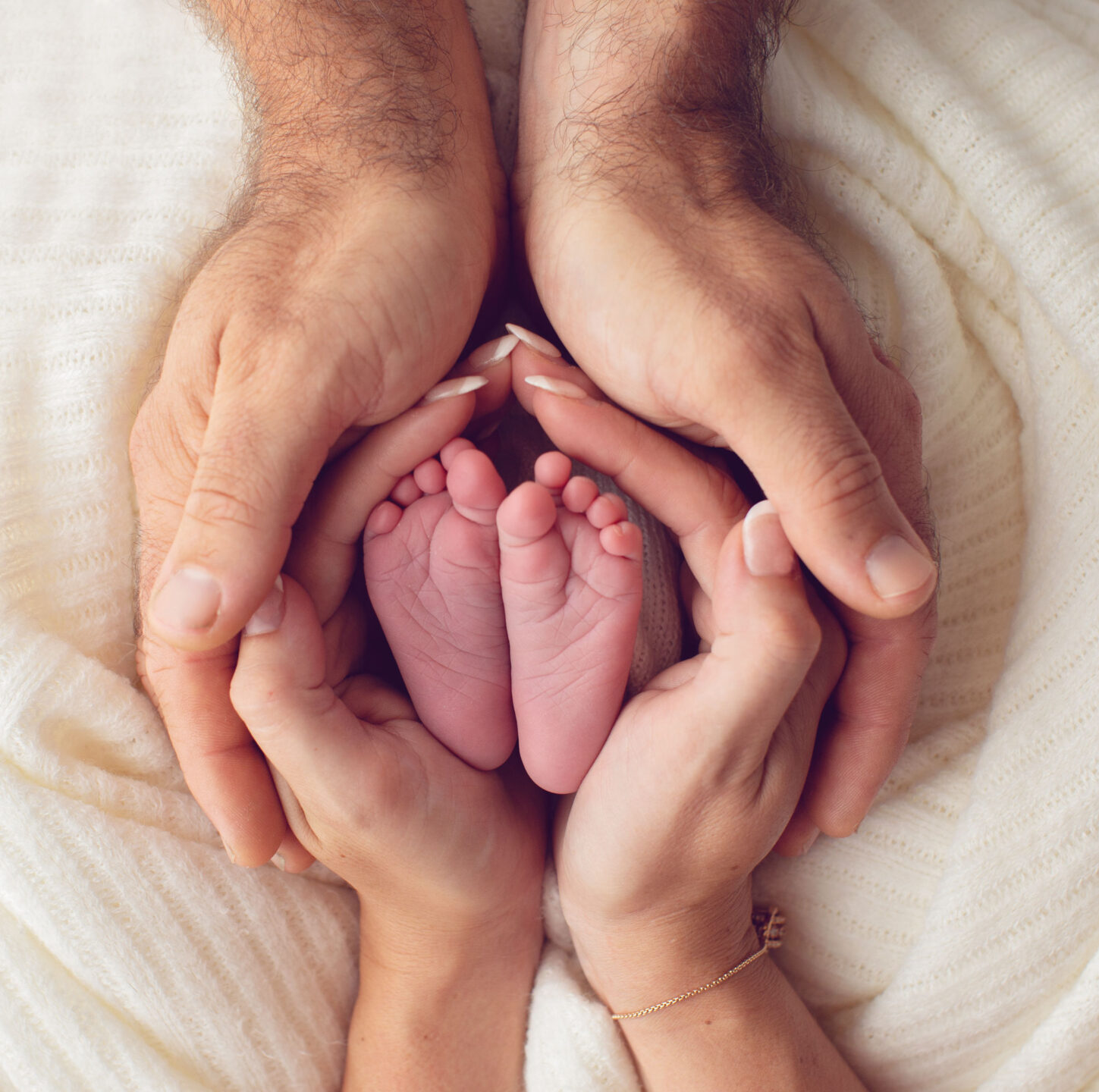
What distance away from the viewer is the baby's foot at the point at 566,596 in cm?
68

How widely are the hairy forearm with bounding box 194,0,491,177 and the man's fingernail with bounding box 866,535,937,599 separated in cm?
50

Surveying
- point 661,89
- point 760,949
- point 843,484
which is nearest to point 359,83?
point 661,89

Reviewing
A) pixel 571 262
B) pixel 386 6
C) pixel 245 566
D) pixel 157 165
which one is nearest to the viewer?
pixel 245 566

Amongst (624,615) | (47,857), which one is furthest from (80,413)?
(624,615)

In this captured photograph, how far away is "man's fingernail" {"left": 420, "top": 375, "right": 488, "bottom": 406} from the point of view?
0.75 metres

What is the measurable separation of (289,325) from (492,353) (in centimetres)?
18

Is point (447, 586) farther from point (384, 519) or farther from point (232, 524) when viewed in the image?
point (232, 524)

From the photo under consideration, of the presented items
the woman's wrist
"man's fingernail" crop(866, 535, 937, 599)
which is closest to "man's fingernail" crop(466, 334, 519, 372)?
"man's fingernail" crop(866, 535, 937, 599)

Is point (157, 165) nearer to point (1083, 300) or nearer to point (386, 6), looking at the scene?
point (386, 6)

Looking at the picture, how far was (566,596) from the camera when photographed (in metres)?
0.72

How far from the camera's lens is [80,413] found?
2.97 feet

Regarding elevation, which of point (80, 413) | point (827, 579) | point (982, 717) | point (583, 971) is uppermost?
point (827, 579)

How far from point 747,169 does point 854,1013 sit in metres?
0.84

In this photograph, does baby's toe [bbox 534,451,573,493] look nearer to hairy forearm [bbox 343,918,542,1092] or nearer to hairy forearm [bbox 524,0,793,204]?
hairy forearm [bbox 524,0,793,204]
